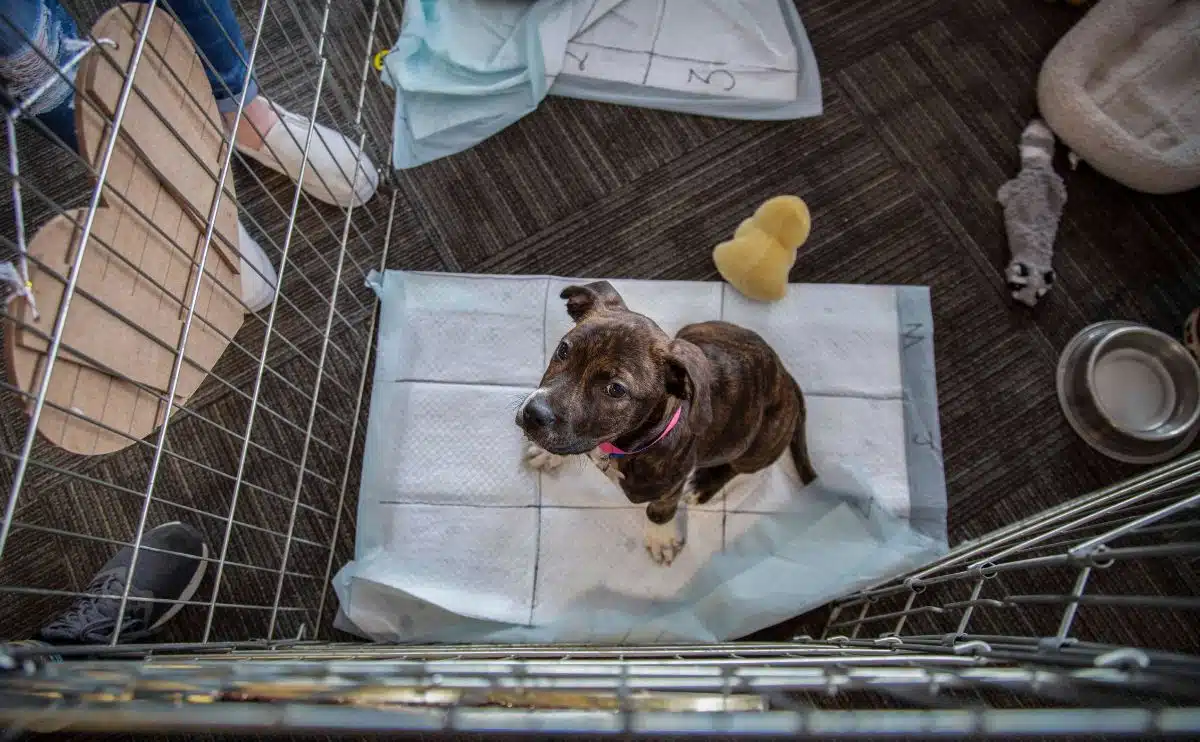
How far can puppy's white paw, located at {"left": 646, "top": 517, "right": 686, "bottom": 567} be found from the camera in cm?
247

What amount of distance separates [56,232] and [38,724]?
33.1 inches

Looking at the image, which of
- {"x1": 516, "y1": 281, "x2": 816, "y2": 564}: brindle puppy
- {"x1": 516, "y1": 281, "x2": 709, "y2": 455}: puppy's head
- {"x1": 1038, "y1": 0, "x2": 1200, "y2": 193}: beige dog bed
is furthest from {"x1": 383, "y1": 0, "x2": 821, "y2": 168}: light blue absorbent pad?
{"x1": 516, "y1": 281, "x2": 709, "y2": 455}: puppy's head

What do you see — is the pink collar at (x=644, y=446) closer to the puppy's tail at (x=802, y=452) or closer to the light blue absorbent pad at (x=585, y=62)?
the puppy's tail at (x=802, y=452)

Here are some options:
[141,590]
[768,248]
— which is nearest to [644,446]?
[768,248]

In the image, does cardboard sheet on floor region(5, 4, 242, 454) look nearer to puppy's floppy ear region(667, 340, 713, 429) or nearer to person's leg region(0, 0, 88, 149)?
person's leg region(0, 0, 88, 149)

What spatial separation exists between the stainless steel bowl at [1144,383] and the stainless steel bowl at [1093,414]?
22 millimetres

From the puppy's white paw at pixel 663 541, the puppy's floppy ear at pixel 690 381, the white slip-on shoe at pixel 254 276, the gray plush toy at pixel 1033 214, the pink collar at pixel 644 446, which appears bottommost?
the puppy's white paw at pixel 663 541

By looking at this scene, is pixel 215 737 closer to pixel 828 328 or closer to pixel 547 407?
pixel 547 407

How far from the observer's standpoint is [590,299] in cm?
202

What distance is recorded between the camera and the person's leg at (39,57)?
1676 millimetres

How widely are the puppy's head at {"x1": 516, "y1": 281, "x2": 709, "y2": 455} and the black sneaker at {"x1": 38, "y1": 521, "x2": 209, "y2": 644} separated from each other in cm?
131

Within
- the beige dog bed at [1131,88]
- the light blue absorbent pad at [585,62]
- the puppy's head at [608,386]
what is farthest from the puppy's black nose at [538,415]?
the beige dog bed at [1131,88]

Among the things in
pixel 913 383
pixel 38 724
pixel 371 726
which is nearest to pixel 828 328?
pixel 913 383

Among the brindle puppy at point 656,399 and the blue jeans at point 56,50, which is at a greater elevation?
the blue jeans at point 56,50
